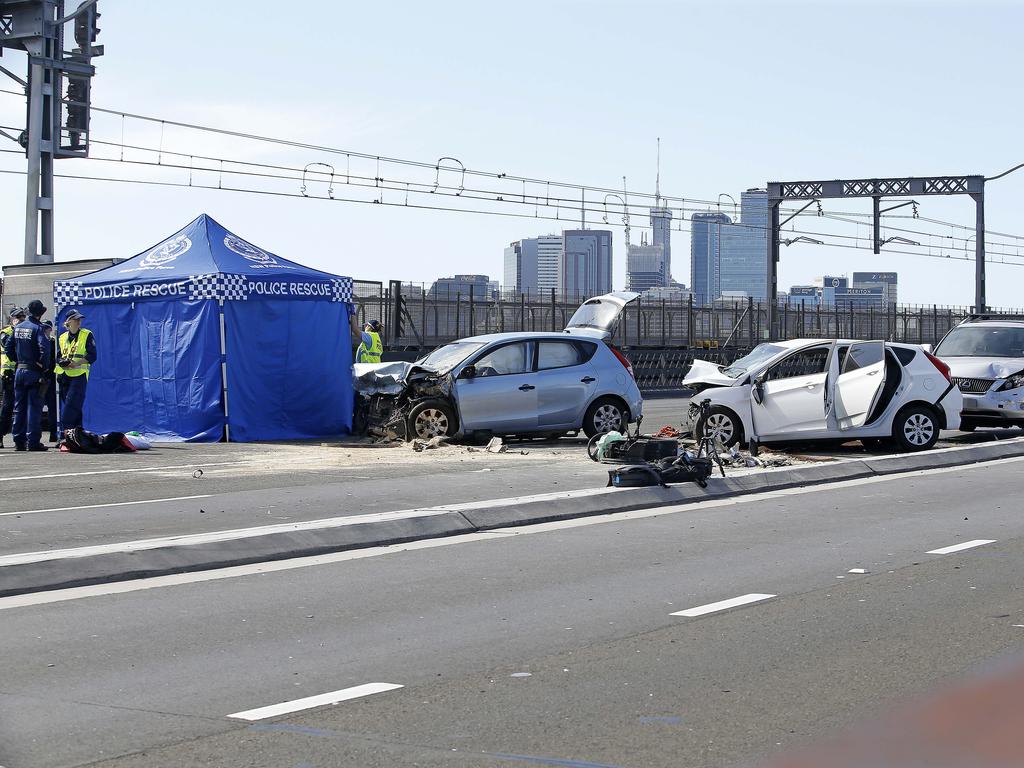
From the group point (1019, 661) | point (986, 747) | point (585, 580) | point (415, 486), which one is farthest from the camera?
point (415, 486)

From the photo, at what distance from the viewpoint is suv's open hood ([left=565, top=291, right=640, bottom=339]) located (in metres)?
21.8

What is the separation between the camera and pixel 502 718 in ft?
18.7

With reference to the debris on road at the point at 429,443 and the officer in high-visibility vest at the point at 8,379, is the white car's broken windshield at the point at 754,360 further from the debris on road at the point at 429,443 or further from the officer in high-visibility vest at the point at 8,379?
the officer in high-visibility vest at the point at 8,379

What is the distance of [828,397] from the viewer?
18.0 m

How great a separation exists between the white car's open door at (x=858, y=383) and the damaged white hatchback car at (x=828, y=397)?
0.01m

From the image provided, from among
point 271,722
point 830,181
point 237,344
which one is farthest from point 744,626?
point 830,181

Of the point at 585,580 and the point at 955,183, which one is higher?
the point at 955,183

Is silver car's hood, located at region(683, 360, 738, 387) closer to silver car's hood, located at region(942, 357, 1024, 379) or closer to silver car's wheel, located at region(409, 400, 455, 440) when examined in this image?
silver car's wheel, located at region(409, 400, 455, 440)

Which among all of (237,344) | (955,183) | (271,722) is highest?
(955,183)

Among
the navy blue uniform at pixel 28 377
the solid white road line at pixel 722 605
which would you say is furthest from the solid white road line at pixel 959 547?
the navy blue uniform at pixel 28 377

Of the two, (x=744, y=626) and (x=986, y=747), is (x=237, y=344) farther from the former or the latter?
(x=986, y=747)

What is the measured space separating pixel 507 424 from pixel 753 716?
13.5m

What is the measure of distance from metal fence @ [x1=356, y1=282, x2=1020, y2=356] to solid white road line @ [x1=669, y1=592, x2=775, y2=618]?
85.0 feet

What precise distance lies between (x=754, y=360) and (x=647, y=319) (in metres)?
25.2
